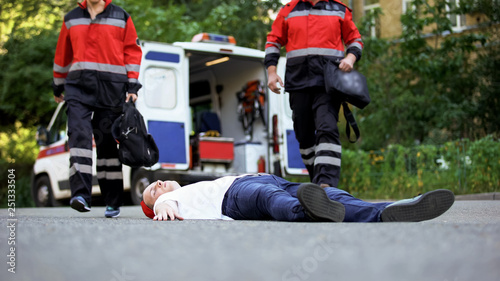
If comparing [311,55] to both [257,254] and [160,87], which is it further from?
[160,87]

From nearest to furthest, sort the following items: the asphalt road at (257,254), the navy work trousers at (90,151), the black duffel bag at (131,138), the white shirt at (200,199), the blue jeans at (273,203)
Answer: the asphalt road at (257,254)
the blue jeans at (273,203)
the white shirt at (200,199)
the navy work trousers at (90,151)
the black duffel bag at (131,138)

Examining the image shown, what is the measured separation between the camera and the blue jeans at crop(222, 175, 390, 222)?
387 centimetres

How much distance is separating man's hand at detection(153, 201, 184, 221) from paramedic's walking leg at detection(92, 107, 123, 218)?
1.83 m

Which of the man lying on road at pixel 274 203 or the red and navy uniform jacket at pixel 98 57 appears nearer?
the man lying on road at pixel 274 203

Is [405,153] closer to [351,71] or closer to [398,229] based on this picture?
[351,71]

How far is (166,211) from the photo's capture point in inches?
174

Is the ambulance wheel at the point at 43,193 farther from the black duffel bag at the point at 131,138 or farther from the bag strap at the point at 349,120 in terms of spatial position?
the bag strap at the point at 349,120

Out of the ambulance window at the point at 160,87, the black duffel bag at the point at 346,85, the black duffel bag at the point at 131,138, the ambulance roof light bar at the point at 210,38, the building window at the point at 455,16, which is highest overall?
the building window at the point at 455,16

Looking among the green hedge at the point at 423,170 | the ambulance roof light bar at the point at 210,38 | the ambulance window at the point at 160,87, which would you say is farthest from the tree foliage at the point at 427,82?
the ambulance window at the point at 160,87

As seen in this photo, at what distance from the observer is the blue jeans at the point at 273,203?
12.7 ft

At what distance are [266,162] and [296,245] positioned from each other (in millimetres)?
8481

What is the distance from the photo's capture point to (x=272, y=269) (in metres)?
2.03

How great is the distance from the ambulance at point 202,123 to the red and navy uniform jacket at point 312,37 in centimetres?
375

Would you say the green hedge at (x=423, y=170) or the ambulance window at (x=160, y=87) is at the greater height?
Answer: the ambulance window at (x=160, y=87)
